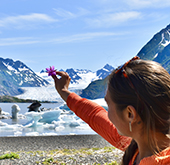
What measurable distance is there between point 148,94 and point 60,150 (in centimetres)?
795

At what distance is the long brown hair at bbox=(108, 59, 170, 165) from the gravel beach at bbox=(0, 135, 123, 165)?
4782 millimetres

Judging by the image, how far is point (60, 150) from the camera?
848 centimetres

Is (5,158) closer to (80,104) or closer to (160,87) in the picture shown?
(80,104)

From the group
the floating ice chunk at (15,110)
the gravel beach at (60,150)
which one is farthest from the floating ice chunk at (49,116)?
the gravel beach at (60,150)

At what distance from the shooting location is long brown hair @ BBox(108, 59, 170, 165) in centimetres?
86

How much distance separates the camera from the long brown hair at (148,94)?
0.86m

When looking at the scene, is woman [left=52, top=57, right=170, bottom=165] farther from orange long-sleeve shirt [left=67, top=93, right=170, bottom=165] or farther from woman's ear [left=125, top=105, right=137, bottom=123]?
orange long-sleeve shirt [left=67, top=93, right=170, bottom=165]

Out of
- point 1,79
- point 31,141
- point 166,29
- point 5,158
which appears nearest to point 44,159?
point 5,158

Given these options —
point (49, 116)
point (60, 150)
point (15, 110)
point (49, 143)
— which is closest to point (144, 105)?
point (60, 150)

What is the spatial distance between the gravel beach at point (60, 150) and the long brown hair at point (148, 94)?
4.78 meters

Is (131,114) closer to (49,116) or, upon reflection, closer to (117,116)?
(117,116)

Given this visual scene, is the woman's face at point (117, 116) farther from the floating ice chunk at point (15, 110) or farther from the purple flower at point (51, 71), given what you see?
the floating ice chunk at point (15, 110)

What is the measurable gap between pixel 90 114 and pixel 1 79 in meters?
188

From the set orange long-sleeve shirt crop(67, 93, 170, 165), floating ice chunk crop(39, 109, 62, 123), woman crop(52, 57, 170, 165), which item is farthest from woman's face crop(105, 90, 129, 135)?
floating ice chunk crop(39, 109, 62, 123)
